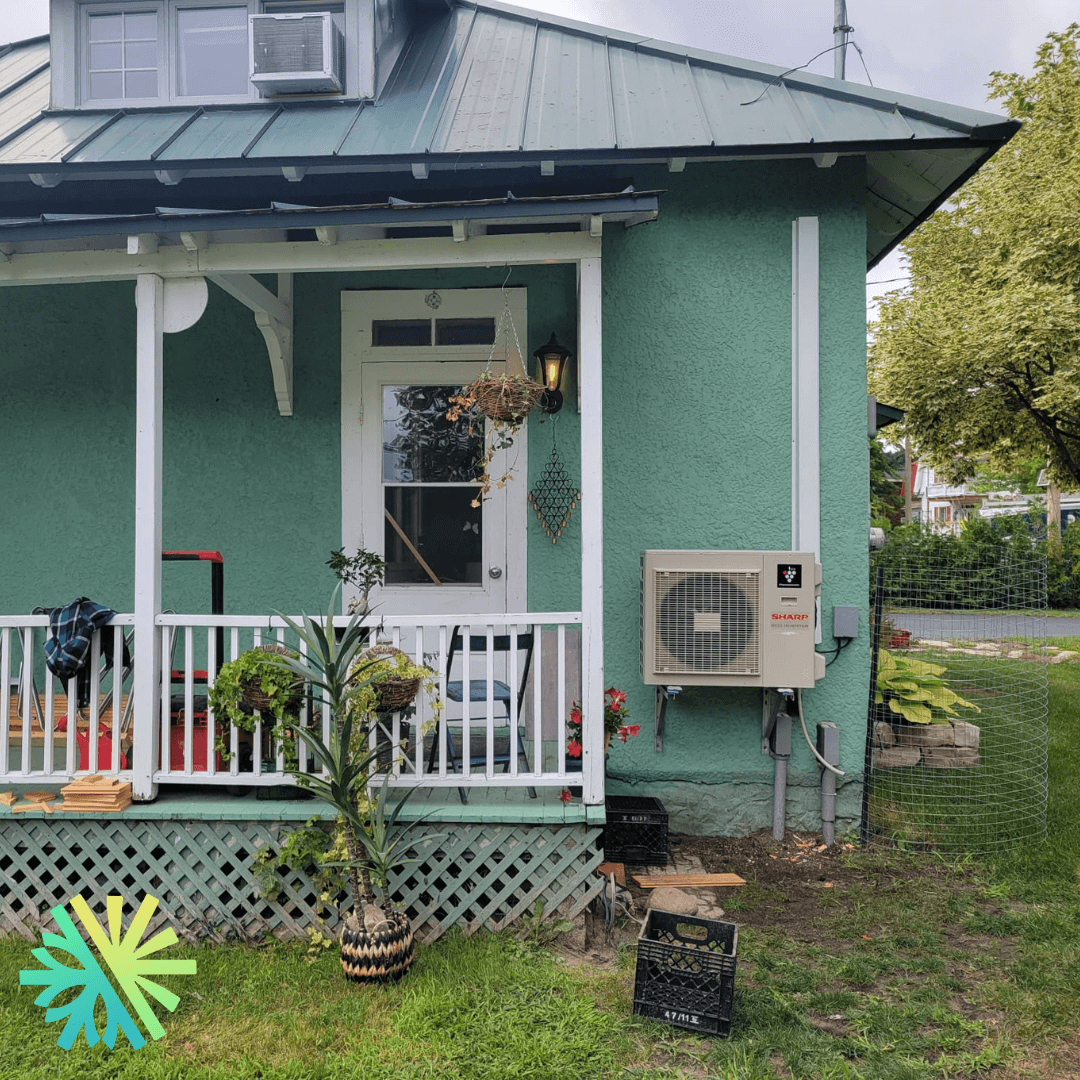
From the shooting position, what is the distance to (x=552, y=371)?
4.48 metres

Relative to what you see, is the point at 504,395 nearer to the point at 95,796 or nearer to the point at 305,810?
the point at 305,810

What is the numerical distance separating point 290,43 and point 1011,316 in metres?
7.70

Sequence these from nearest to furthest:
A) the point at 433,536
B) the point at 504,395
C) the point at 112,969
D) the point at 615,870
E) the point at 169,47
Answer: the point at 112,969
the point at 504,395
the point at 615,870
the point at 433,536
the point at 169,47

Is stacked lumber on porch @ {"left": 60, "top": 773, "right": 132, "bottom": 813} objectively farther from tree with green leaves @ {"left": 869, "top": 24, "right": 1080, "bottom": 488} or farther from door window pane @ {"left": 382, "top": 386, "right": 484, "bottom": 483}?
tree with green leaves @ {"left": 869, "top": 24, "right": 1080, "bottom": 488}

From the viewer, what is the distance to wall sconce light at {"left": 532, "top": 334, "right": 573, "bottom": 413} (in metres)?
4.48

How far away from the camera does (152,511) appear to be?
3559mm

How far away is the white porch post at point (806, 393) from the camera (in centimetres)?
434

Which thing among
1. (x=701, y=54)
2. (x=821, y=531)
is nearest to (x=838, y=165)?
(x=701, y=54)

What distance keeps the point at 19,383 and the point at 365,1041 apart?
14.0ft

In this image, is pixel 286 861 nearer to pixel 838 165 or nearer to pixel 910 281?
pixel 838 165

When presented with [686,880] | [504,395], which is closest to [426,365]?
[504,395]

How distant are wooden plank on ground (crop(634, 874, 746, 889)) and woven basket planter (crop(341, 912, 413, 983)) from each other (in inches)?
50.8

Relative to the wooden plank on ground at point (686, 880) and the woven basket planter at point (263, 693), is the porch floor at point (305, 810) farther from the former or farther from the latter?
the wooden plank on ground at point (686, 880)

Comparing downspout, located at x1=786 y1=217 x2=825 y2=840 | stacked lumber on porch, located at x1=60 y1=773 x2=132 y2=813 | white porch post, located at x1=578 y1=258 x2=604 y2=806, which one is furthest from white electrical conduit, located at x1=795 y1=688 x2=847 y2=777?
stacked lumber on porch, located at x1=60 y1=773 x2=132 y2=813
